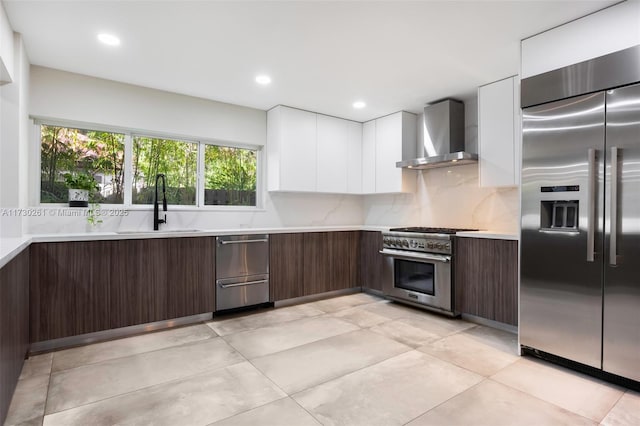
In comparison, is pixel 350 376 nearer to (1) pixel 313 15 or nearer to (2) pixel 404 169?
(1) pixel 313 15

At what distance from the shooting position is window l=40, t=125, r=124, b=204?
3320 millimetres

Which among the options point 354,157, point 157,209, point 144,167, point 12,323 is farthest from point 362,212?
point 12,323

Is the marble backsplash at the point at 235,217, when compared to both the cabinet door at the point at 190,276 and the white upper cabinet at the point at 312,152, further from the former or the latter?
the cabinet door at the point at 190,276

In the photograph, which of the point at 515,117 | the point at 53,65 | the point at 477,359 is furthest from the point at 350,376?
the point at 53,65

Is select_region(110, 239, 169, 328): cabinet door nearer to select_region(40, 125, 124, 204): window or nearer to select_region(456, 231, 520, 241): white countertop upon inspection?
select_region(40, 125, 124, 204): window

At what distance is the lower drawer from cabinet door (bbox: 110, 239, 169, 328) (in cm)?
54

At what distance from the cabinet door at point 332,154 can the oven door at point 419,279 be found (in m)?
1.14

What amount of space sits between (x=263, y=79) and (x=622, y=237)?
3.13 m

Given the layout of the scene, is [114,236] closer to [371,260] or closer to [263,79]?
[263,79]

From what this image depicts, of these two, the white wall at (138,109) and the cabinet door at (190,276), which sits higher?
the white wall at (138,109)

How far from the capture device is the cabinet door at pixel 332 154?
465 centimetres

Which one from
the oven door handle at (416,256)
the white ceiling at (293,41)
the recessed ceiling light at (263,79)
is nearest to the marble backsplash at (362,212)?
the oven door handle at (416,256)

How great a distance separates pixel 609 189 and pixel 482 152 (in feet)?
4.68

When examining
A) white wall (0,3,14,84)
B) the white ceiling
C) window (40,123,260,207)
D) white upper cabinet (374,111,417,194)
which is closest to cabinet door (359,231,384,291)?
white upper cabinet (374,111,417,194)
